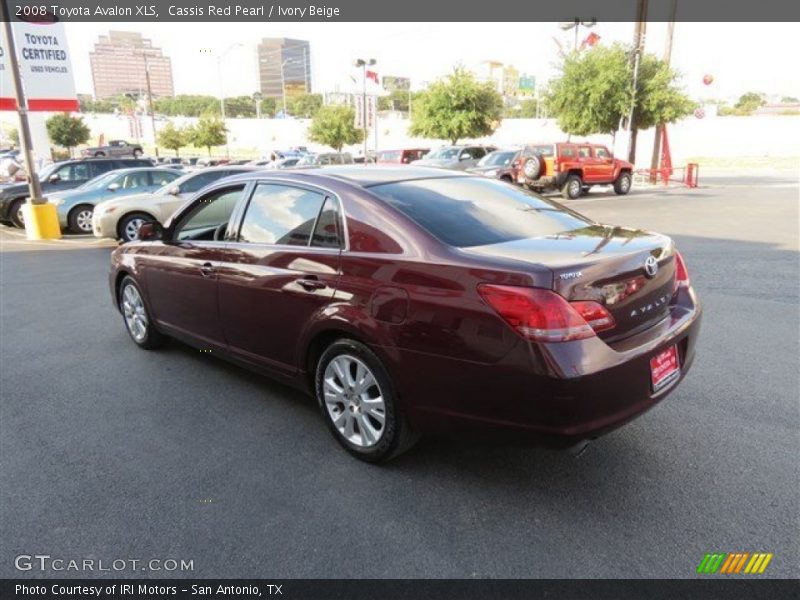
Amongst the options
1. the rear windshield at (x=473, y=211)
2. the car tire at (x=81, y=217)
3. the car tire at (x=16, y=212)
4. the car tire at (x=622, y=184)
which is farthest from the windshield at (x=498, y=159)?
the rear windshield at (x=473, y=211)

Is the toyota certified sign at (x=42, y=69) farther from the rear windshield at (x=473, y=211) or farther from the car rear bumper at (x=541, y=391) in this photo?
the car rear bumper at (x=541, y=391)

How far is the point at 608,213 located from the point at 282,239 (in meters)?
14.4

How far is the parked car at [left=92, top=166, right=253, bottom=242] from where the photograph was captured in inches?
442

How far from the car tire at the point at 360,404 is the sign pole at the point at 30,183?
38.9 ft

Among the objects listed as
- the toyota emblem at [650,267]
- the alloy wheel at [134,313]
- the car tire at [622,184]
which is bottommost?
the car tire at [622,184]

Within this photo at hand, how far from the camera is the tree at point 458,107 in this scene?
106 ft

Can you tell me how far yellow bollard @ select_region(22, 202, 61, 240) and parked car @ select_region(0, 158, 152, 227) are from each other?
9.81 ft

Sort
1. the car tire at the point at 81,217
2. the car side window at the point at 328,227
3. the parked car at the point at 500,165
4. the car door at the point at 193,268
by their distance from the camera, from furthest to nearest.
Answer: the parked car at the point at 500,165 → the car tire at the point at 81,217 → the car door at the point at 193,268 → the car side window at the point at 328,227

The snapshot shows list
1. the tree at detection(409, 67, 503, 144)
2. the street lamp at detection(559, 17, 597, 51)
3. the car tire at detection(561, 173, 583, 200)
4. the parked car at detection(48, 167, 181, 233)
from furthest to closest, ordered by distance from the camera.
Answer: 1. the tree at detection(409, 67, 503, 144)
2. the street lamp at detection(559, 17, 597, 51)
3. the car tire at detection(561, 173, 583, 200)
4. the parked car at detection(48, 167, 181, 233)

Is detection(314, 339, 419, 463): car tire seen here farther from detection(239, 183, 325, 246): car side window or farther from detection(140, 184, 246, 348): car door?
detection(140, 184, 246, 348): car door

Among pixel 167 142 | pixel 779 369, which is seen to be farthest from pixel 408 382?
pixel 167 142

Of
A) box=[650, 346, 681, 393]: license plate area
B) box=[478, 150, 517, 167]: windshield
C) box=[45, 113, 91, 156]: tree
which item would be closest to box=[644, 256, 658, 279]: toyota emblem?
box=[650, 346, 681, 393]: license plate area
